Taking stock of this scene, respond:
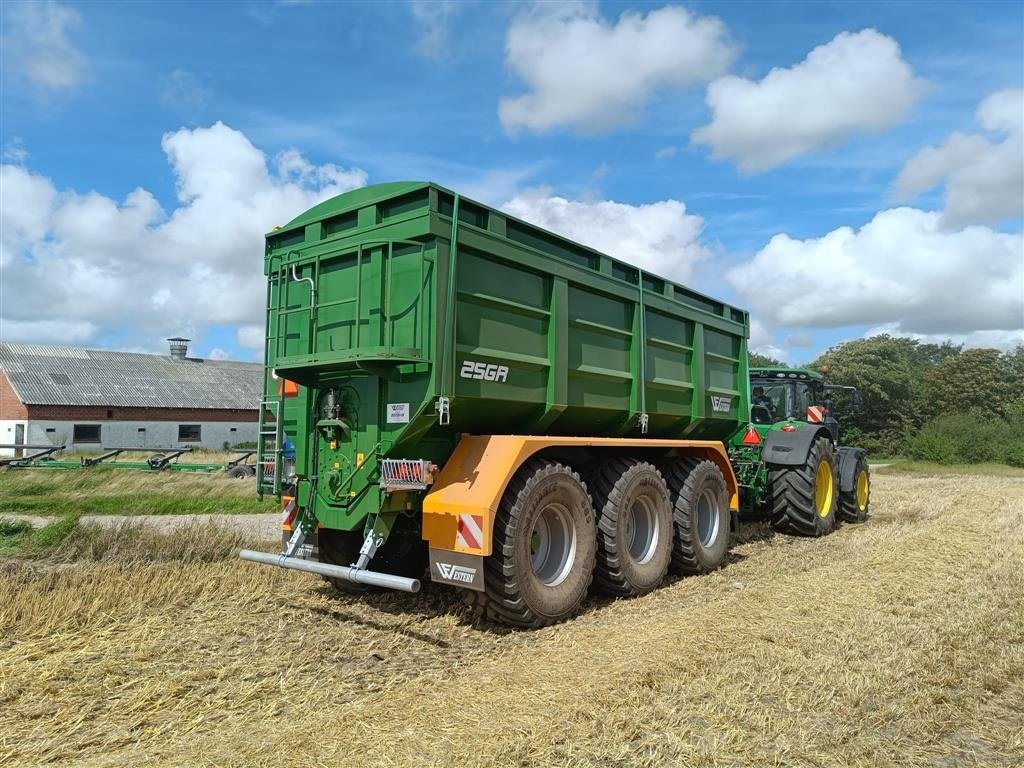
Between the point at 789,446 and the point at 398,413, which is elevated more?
the point at 398,413

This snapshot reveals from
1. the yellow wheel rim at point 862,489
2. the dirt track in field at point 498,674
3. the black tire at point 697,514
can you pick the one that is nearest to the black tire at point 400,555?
the dirt track in field at point 498,674

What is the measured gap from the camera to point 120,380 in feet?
116

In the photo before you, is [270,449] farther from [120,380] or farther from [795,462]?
[120,380]

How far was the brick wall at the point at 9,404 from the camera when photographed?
31142 mm

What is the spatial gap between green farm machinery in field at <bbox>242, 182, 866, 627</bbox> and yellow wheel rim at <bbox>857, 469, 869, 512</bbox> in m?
5.44

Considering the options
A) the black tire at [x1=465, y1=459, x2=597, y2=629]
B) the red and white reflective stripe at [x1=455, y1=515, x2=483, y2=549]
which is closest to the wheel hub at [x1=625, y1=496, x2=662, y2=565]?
the black tire at [x1=465, y1=459, x2=597, y2=629]

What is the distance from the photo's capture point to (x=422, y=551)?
22.2 feet

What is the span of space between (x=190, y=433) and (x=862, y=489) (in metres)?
31.9

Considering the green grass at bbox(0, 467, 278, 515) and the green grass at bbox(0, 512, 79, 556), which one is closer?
the green grass at bbox(0, 512, 79, 556)

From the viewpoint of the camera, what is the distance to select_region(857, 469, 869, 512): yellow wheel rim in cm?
1173

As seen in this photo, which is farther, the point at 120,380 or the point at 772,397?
the point at 120,380

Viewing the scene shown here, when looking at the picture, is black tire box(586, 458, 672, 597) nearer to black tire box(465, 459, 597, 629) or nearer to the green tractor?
black tire box(465, 459, 597, 629)

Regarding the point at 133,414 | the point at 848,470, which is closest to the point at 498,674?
the point at 848,470

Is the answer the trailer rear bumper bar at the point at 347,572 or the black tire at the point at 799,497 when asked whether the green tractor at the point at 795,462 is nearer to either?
the black tire at the point at 799,497
